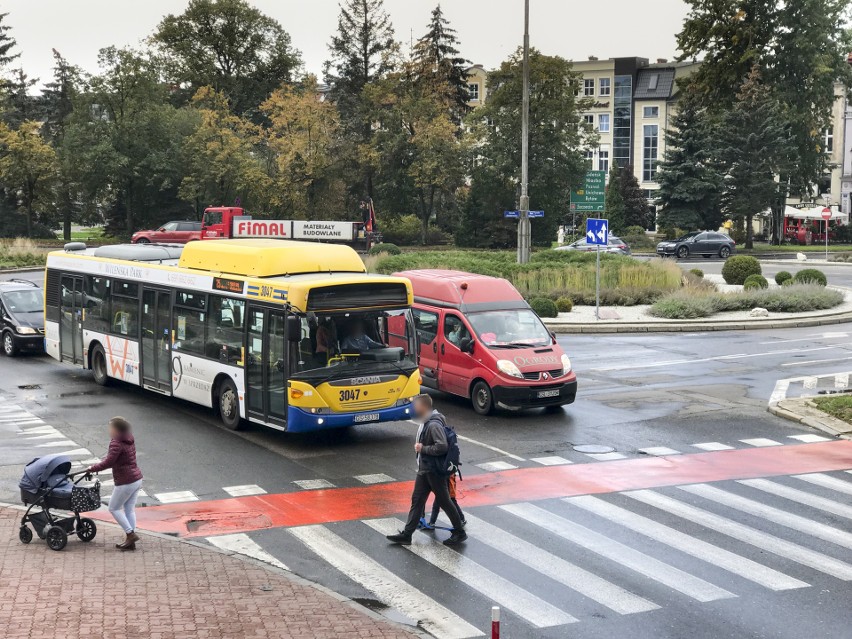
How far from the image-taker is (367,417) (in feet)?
54.0

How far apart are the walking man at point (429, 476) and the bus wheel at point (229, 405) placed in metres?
6.23

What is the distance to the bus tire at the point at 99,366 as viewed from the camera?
22.0 m

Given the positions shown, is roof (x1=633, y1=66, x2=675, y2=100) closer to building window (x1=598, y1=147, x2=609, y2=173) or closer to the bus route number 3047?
building window (x1=598, y1=147, x2=609, y2=173)

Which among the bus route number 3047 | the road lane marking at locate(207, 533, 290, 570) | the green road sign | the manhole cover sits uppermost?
the green road sign

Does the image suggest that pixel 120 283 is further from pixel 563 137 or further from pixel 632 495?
pixel 563 137

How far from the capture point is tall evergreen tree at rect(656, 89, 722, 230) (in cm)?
7312

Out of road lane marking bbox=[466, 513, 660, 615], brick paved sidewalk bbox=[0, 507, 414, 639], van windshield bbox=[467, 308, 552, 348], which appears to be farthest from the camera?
van windshield bbox=[467, 308, 552, 348]

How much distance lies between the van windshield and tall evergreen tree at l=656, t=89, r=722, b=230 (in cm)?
5559

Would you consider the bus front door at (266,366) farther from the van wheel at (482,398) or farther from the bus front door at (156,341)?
the van wheel at (482,398)

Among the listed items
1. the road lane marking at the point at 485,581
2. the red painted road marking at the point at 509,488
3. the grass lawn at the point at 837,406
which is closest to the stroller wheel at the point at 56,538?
the red painted road marking at the point at 509,488

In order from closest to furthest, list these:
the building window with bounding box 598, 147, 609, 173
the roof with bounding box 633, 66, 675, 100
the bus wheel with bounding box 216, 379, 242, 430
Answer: the bus wheel with bounding box 216, 379, 242, 430, the roof with bounding box 633, 66, 675, 100, the building window with bounding box 598, 147, 609, 173

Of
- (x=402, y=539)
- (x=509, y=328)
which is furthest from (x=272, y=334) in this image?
(x=402, y=539)

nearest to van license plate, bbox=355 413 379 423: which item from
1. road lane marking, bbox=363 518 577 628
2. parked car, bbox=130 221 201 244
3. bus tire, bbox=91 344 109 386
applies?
road lane marking, bbox=363 518 577 628

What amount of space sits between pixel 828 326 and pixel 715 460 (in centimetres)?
1897
